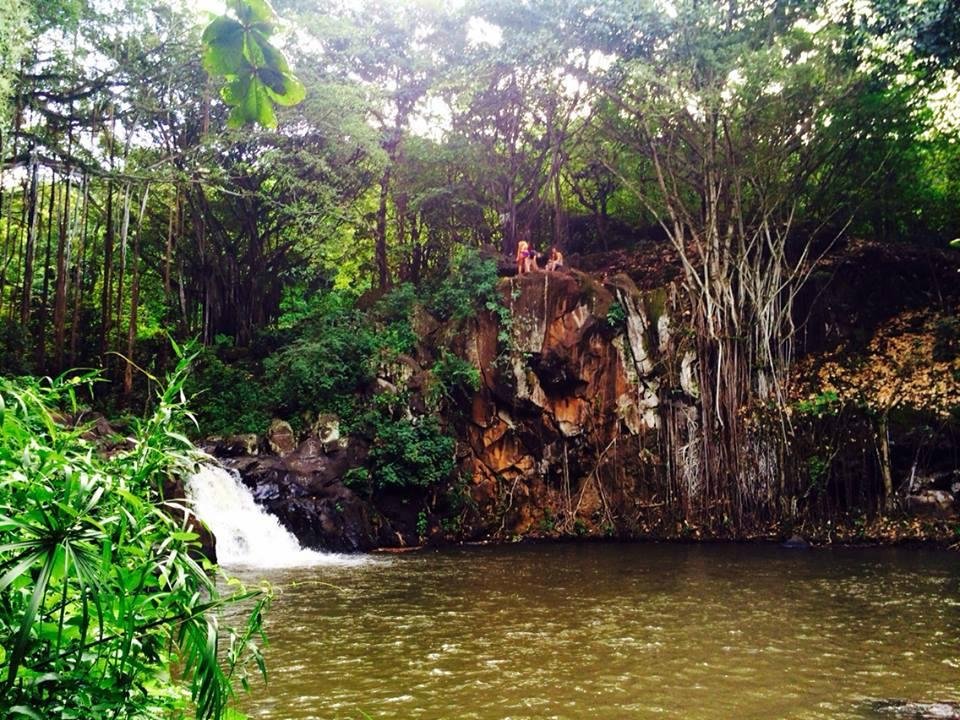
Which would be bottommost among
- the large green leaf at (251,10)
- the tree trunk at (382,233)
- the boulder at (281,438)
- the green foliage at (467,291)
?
the boulder at (281,438)

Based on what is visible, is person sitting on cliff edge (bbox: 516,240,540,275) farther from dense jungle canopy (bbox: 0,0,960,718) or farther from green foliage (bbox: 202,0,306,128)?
green foliage (bbox: 202,0,306,128)

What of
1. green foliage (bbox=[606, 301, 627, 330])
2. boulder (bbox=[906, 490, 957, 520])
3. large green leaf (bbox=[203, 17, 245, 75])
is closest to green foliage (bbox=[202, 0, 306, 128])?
large green leaf (bbox=[203, 17, 245, 75])

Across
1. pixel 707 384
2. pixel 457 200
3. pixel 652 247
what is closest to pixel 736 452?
pixel 707 384

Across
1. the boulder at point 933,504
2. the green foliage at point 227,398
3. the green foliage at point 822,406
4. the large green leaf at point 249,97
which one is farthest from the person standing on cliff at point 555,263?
the large green leaf at point 249,97

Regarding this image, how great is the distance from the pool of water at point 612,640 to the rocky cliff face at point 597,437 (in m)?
2.44

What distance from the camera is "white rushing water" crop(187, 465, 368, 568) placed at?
10.8 m

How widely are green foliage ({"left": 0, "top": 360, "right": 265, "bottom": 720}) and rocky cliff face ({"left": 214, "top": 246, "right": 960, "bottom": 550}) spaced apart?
10381 mm

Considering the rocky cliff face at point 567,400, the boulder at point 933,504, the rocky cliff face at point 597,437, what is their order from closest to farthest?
the boulder at point 933,504
the rocky cliff face at point 597,437
the rocky cliff face at point 567,400

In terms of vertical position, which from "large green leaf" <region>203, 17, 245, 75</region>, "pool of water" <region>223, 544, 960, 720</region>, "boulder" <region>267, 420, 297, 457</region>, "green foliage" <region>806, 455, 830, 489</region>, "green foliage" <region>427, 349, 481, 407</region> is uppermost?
"green foliage" <region>427, 349, 481, 407</region>

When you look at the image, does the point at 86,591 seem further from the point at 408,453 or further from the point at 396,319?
the point at 396,319

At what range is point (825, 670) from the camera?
540 cm

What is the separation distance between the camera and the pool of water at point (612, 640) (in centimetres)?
476

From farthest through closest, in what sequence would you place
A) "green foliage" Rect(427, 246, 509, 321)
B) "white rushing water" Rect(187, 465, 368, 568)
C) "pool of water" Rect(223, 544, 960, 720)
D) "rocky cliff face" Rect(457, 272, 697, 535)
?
"green foliage" Rect(427, 246, 509, 321), "rocky cliff face" Rect(457, 272, 697, 535), "white rushing water" Rect(187, 465, 368, 568), "pool of water" Rect(223, 544, 960, 720)

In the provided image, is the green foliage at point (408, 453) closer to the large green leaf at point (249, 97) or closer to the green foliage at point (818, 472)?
the green foliage at point (818, 472)
